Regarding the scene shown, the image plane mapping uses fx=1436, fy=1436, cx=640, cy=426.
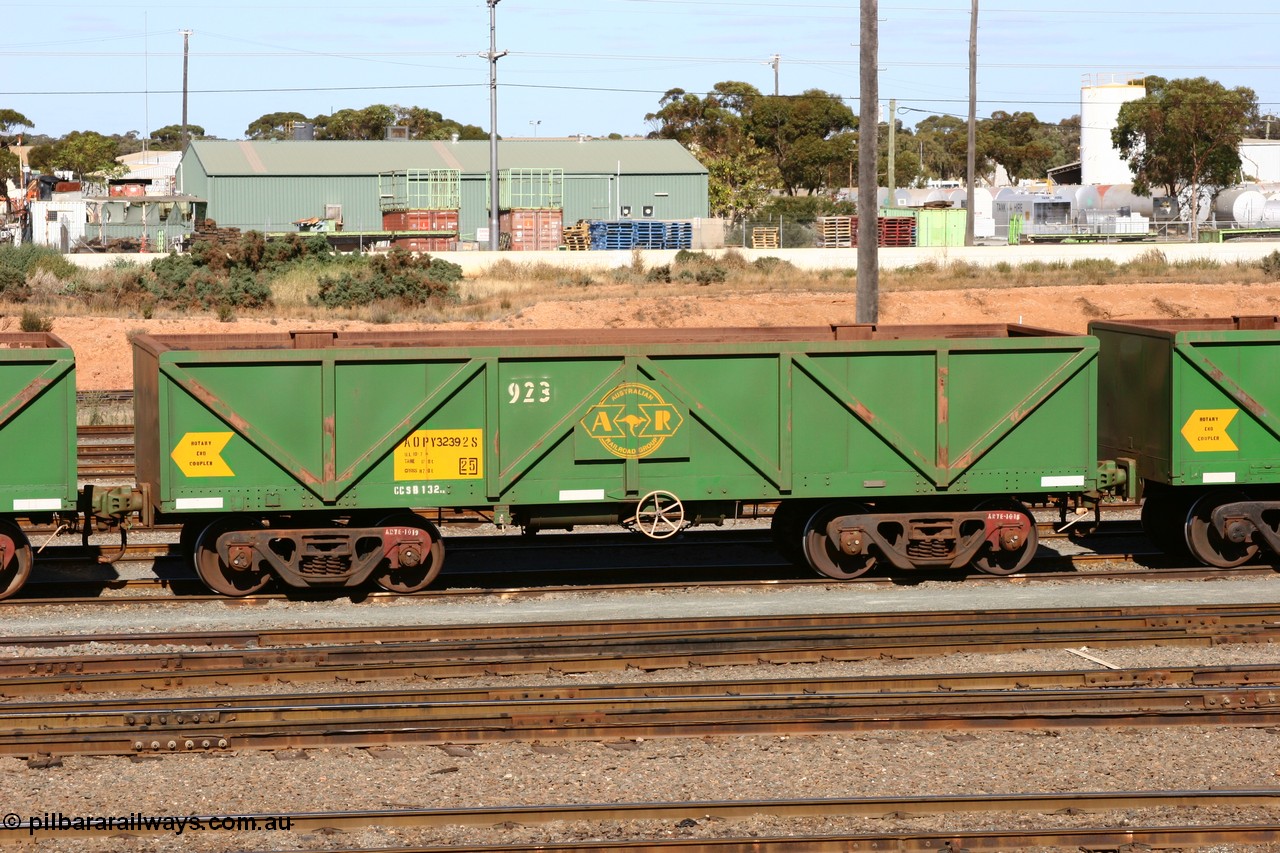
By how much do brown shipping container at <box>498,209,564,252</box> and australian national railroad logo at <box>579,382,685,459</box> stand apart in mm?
55198

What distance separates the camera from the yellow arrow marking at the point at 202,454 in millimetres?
13758

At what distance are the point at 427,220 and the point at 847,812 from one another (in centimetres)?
6437

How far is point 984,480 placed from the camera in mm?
14805

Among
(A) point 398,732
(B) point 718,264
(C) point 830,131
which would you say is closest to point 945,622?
(A) point 398,732

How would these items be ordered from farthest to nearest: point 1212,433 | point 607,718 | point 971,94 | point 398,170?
point 398,170 < point 971,94 < point 1212,433 < point 607,718

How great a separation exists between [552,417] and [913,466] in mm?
3711

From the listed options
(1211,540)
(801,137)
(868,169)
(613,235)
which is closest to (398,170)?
(613,235)

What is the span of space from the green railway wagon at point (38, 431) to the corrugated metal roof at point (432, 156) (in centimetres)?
6260

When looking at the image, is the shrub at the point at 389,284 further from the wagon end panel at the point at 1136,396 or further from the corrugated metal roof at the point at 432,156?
the wagon end panel at the point at 1136,396

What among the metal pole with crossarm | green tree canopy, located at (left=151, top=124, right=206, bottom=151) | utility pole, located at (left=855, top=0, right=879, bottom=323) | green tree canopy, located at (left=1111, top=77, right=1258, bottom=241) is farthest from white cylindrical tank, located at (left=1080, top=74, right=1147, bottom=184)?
green tree canopy, located at (left=151, top=124, right=206, bottom=151)

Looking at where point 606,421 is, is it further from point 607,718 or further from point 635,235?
point 635,235

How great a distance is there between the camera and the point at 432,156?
78875 millimetres

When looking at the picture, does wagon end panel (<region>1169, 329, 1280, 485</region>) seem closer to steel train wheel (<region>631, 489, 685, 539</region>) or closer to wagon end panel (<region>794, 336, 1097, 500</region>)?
wagon end panel (<region>794, 336, 1097, 500</region>)

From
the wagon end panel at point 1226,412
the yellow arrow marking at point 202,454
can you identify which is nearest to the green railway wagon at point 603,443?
the yellow arrow marking at point 202,454
